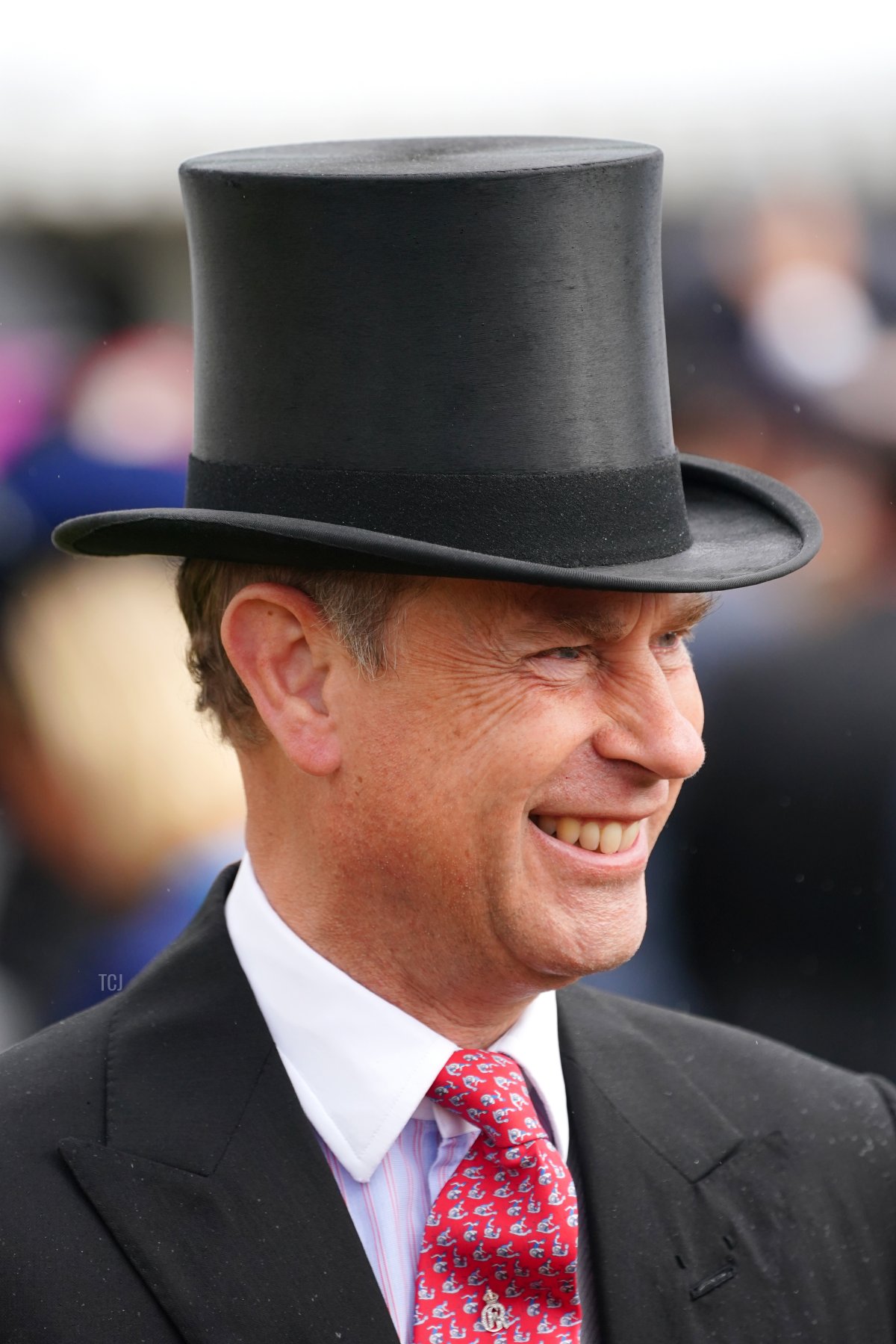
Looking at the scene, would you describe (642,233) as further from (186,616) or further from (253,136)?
(253,136)

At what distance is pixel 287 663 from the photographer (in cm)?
235

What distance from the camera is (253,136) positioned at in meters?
4.79

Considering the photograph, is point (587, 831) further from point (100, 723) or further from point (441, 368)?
point (100, 723)

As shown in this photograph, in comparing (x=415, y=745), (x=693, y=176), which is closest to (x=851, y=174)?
(x=693, y=176)

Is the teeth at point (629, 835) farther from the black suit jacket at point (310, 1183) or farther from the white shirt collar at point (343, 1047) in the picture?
the black suit jacket at point (310, 1183)

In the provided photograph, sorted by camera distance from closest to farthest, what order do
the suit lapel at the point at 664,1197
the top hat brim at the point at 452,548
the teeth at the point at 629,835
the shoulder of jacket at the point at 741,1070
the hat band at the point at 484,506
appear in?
the top hat brim at the point at 452,548, the hat band at the point at 484,506, the teeth at the point at 629,835, the suit lapel at the point at 664,1197, the shoulder of jacket at the point at 741,1070

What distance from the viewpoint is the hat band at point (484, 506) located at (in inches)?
86.0

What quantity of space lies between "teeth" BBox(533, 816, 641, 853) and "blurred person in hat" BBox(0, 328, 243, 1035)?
2550mm

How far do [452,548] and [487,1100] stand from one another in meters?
0.75

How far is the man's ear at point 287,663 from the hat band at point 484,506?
137 mm

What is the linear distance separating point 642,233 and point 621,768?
0.71 metres

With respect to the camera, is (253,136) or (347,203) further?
(253,136)

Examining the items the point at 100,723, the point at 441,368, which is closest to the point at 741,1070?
the point at 441,368

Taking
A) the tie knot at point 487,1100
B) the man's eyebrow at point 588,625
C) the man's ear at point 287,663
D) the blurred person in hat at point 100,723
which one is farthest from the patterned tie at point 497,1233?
the blurred person in hat at point 100,723
